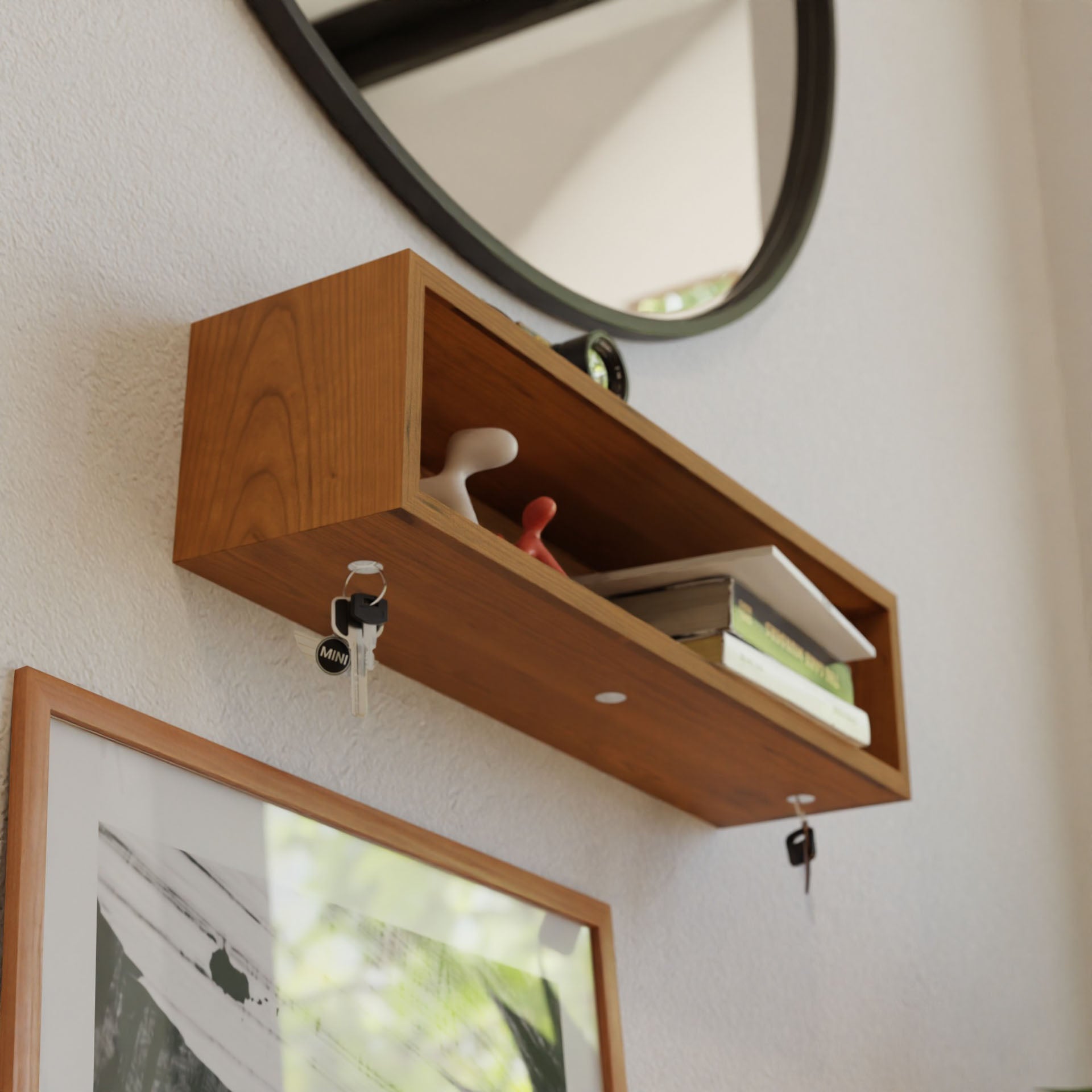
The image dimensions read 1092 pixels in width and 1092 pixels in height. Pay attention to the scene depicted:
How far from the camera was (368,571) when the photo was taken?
930 mm

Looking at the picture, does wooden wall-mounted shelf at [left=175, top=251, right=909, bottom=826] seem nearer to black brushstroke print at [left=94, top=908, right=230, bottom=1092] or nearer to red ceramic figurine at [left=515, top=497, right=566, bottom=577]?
red ceramic figurine at [left=515, top=497, right=566, bottom=577]

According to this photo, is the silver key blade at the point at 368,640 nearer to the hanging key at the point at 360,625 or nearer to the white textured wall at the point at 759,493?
the hanging key at the point at 360,625

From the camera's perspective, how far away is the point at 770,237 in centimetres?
200

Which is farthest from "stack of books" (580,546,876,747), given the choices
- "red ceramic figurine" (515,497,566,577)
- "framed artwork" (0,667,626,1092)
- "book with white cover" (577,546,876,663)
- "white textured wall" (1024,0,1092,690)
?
"white textured wall" (1024,0,1092,690)

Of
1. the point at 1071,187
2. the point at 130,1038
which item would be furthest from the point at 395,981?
the point at 1071,187

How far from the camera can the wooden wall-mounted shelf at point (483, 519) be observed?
91 centimetres

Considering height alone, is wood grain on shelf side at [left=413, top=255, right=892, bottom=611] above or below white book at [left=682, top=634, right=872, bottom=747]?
above

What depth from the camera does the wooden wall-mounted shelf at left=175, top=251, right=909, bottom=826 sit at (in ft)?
2.98

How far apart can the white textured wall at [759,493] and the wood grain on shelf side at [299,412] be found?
0.04 meters

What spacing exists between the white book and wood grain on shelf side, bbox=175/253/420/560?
A: 0.40 metres

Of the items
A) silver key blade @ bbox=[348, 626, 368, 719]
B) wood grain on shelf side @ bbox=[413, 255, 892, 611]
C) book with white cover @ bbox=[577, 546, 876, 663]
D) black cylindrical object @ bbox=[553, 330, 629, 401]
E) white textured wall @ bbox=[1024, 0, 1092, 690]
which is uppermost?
white textured wall @ bbox=[1024, 0, 1092, 690]

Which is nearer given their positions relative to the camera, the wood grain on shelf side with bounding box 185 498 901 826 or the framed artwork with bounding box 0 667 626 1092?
the framed artwork with bounding box 0 667 626 1092

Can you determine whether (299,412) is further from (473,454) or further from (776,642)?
(776,642)

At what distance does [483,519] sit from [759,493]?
646mm
